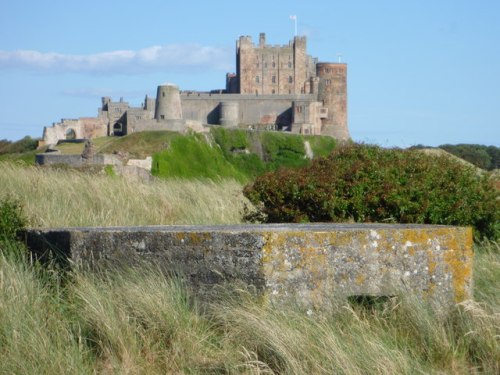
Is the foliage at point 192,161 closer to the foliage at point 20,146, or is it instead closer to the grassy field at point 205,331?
the foliage at point 20,146

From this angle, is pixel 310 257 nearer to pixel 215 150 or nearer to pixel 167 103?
pixel 215 150

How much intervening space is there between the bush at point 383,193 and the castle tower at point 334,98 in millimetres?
71485

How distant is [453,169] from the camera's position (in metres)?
11.1

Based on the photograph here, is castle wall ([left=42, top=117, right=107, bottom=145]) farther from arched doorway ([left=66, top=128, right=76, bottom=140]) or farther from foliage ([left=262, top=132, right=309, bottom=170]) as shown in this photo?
foliage ([left=262, top=132, right=309, bottom=170])

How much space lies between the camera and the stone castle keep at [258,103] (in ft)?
241

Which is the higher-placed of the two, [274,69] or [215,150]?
[274,69]

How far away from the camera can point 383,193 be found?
32.8ft

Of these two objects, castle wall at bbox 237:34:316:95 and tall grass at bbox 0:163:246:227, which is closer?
tall grass at bbox 0:163:246:227

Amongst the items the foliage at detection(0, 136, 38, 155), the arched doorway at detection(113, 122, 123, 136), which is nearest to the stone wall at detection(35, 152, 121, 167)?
the foliage at detection(0, 136, 38, 155)

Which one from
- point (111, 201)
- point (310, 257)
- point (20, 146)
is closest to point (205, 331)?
point (310, 257)

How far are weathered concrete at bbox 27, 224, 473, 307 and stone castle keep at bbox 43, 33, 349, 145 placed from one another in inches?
2210

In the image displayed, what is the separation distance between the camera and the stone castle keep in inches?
2889

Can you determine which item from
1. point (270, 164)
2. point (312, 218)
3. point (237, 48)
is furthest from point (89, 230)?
point (237, 48)

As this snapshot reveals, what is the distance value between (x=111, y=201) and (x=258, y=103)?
70913 millimetres
